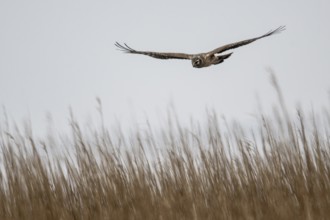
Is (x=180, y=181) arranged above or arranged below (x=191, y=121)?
below

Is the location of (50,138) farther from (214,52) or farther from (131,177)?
(214,52)

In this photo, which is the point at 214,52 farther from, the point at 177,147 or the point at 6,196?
the point at 6,196

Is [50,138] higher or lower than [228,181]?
higher

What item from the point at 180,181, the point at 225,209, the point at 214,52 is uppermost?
the point at 214,52

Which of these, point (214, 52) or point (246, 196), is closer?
point (246, 196)

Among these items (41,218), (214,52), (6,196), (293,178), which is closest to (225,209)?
(293,178)

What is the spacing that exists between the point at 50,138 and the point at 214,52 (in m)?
1.76

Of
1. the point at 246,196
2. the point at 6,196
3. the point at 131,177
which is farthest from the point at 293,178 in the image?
the point at 6,196

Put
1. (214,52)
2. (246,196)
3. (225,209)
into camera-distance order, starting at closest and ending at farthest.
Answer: (225,209)
(246,196)
(214,52)

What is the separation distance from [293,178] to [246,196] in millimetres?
318

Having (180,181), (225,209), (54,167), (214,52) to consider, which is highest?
(214,52)

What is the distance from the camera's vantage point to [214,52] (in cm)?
530

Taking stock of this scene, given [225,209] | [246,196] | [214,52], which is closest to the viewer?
[225,209]

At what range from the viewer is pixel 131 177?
4062 millimetres
